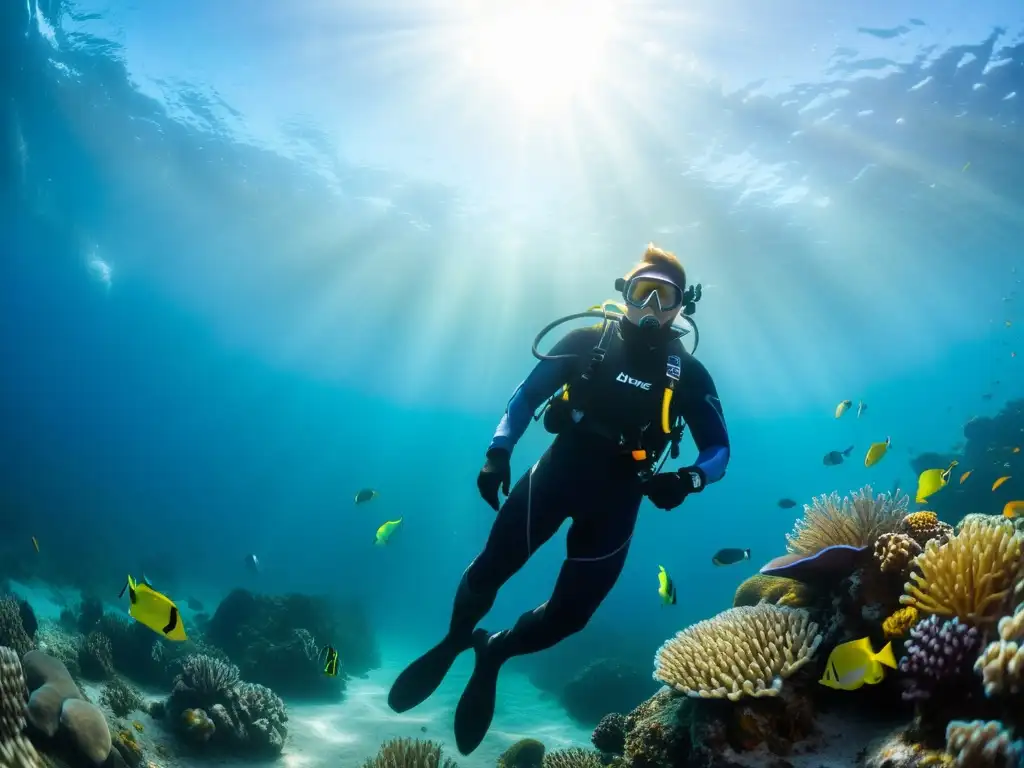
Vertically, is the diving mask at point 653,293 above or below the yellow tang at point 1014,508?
above

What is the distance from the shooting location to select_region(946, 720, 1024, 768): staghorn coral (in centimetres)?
209

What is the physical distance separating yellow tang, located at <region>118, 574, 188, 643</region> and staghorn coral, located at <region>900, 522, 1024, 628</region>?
450 cm

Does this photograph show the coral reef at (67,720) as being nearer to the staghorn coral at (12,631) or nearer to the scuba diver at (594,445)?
the scuba diver at (594,445)

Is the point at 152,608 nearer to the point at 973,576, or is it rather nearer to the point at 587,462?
the point at 587,462

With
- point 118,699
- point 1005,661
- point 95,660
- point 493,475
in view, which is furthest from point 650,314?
point 95,660

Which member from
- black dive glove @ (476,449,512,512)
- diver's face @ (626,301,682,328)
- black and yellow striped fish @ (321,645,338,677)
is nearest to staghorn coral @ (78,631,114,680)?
black and yellow striped fish @ (321,645,338,677)

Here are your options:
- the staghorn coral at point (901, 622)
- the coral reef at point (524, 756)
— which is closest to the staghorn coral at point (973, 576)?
the staghorn coral at point (901, 622)

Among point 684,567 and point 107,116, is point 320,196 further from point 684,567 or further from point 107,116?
point 684,567

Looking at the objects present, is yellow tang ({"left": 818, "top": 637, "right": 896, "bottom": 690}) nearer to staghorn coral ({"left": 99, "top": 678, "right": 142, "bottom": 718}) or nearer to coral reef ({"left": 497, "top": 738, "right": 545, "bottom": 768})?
coral reef ({"left": 497, "top": 738, "right": 545, "bottom": 768})

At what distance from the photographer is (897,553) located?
3428 millimetres

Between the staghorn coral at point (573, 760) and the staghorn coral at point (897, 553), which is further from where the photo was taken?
the staghorn coral at point (573, 760)

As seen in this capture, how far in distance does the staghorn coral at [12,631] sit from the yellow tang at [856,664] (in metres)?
9.27

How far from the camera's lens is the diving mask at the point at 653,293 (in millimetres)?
4289

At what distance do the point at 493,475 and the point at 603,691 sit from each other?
14.6m
